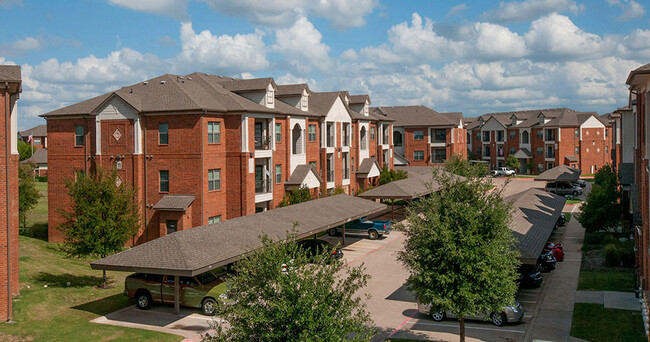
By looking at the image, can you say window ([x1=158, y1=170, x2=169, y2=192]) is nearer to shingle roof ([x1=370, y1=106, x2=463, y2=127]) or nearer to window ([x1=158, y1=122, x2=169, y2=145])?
window ([x1=158, y1=122, x2=169, y2=145])

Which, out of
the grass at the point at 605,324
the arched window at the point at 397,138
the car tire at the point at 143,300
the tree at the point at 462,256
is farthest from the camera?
the arched window at the point at 397,138

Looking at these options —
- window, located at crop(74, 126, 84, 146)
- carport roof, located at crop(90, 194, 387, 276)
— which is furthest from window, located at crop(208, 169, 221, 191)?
window, located at crop(74, 126, 84, 146)

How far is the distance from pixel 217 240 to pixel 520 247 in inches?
521

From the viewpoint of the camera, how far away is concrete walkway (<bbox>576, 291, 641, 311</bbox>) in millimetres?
23391

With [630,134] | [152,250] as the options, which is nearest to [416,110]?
[630,134]

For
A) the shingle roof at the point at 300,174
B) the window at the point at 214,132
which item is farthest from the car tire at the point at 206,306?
the shingle roof at the point at 300,174

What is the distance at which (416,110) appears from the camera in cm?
9344

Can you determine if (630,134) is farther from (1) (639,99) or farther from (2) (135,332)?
(2) (135,332)

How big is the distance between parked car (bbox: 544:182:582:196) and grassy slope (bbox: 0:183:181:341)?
5434 cm

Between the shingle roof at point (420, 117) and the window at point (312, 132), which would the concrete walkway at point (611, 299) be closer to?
the window at point (312, 132)

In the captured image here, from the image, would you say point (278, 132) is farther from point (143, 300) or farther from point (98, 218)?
point (143, 300)

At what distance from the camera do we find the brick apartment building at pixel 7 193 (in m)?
20.9

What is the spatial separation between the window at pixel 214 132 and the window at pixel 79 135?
9791mm

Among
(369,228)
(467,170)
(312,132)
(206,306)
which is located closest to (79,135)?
(312,132)
